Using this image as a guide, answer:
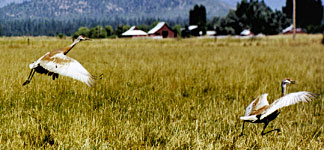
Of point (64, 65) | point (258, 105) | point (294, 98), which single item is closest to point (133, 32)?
point (258, 105)

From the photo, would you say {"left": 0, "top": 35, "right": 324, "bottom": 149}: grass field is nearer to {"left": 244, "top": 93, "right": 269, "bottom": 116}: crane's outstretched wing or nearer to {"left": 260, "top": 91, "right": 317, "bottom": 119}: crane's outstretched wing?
{"left": 244, "top": 93, "right": 269, "bottom": 116}: crane's outstretched wing

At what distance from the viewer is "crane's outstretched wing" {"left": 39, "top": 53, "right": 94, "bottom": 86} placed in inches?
85.1

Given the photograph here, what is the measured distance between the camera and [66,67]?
2285mm

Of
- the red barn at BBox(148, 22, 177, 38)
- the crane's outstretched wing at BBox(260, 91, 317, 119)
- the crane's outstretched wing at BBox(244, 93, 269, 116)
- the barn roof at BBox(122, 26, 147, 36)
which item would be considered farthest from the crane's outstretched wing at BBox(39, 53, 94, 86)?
the red barn at BBox(148, 22, 177, 38)

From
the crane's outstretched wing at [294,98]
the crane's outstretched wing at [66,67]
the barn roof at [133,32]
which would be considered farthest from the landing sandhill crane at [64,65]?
the barn roof at [133,32]

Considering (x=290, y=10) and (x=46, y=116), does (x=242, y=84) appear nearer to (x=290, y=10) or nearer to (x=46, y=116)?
(x=46, y=116)

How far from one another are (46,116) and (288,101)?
299 cm

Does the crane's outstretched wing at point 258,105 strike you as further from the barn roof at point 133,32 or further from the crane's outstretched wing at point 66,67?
the barn roof at point 133,32

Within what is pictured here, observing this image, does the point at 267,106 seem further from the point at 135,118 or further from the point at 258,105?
Result: the point at 135,118

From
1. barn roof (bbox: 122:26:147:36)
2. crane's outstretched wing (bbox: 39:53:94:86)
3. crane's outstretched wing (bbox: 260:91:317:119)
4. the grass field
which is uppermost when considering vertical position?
barn roof (bbox: 122:26:147:36)

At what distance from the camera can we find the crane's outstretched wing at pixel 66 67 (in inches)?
85.1

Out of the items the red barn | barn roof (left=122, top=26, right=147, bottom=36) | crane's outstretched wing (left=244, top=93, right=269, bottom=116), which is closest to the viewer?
crane's outstretched wing (left=244, top=93, right=269, bottom=116)

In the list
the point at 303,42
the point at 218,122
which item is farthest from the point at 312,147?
the point at 303,42

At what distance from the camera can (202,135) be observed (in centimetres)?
329
